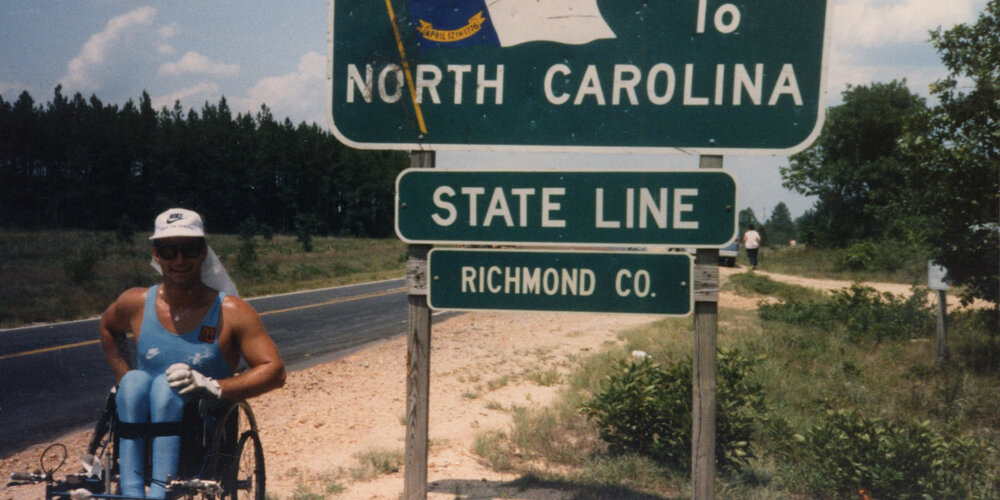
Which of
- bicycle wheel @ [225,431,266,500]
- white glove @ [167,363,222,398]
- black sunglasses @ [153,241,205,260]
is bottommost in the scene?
bicycle wheel @ [225,431,266,500]

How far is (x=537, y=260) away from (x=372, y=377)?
19.1ft

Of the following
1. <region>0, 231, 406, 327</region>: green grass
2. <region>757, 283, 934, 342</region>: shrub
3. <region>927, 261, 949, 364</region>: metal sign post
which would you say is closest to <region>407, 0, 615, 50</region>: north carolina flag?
<region>927, 261, 949, 364</region>: metal sign post

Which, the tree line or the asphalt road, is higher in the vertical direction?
the tree line

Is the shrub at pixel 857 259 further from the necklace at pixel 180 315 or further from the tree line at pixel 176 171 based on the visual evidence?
the tree line at pixel 176 171

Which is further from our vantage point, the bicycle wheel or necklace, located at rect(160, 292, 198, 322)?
the bicycle wheel

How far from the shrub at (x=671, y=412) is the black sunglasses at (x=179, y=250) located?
130 inches

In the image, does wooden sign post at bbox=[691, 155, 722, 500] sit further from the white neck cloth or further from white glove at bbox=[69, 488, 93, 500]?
white glove at bbox=[69, 488, 93, 500]

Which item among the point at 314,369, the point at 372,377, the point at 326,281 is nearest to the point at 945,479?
the point at 372,377

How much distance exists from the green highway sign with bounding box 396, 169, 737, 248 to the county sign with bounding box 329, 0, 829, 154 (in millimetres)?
182

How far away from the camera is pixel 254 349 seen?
2945 millimetres

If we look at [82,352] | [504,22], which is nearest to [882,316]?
[504,22]

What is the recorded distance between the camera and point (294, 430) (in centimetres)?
641

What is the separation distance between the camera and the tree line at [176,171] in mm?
74438

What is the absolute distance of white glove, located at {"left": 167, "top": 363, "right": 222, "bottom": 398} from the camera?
260 centimetres
